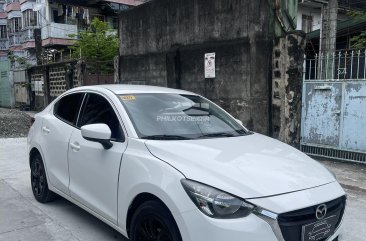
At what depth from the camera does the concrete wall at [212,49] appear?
8062mm

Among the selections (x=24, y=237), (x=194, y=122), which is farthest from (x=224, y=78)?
(x=24, y=237)

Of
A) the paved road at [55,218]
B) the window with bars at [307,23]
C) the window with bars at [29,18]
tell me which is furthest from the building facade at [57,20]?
the paved road at [55,218]

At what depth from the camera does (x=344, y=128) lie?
7516 millimetres

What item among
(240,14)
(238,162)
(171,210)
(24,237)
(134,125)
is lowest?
(24,237)

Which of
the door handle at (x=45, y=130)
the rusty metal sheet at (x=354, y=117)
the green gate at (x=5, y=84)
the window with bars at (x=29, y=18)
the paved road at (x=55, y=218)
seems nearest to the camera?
the paved road at (x=55, y=218)

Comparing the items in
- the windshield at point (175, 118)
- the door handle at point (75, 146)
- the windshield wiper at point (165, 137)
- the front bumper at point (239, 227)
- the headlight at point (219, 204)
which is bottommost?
the front bumper at point (239, 227)

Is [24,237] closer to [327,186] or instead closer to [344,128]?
[327,186]

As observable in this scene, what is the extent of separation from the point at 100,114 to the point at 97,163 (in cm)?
58

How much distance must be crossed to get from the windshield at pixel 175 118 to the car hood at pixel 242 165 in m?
0.23

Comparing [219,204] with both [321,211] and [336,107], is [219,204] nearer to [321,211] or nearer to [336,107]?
[321,211]

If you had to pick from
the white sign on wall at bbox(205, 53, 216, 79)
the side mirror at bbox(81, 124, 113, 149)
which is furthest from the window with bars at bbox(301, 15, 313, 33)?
the side mirror at bbox(81, 124, 113, 149)

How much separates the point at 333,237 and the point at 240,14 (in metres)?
6.47

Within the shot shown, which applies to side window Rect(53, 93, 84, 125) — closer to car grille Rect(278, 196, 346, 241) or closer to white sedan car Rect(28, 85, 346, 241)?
white sedan car Rect(28, 85, 346, 241)

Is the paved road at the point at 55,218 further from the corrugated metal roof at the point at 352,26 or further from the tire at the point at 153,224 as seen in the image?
the corrugated metal roof at the point at 352,26
